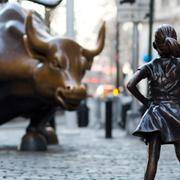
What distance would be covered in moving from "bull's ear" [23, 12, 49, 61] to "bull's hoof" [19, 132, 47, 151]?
213 cm

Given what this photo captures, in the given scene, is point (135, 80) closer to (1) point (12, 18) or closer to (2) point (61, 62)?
(2) point (61, 62)

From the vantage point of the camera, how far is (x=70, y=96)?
40.2ft

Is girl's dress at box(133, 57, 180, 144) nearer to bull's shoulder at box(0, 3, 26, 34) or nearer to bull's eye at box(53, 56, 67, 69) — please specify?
bull's eye at box(53, 56, 67, 69)

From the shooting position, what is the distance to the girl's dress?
24.0 feet

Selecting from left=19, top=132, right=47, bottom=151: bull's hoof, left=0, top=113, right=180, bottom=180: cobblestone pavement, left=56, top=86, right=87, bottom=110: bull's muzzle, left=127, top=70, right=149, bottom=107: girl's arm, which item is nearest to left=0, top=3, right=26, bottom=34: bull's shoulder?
left=56, top=86, right=87, bottom=110: bull's muzzle

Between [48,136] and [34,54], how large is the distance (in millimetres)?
3460

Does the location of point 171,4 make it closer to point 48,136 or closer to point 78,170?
point 48,136

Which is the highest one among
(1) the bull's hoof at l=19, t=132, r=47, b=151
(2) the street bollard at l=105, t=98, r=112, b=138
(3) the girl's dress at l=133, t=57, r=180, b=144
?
(3) the girl's dress at l=133, t=57, r=180, b=144

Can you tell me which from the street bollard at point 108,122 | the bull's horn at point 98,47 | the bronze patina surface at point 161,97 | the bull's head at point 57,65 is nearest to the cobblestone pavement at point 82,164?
the bull's head at point 57,65

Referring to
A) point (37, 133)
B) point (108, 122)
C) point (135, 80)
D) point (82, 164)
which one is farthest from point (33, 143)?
point (135, 80)

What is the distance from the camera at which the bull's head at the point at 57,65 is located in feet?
40.6

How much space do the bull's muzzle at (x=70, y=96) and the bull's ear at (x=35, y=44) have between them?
0.78m

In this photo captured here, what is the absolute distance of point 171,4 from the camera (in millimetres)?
44344

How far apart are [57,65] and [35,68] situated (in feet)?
1.55
